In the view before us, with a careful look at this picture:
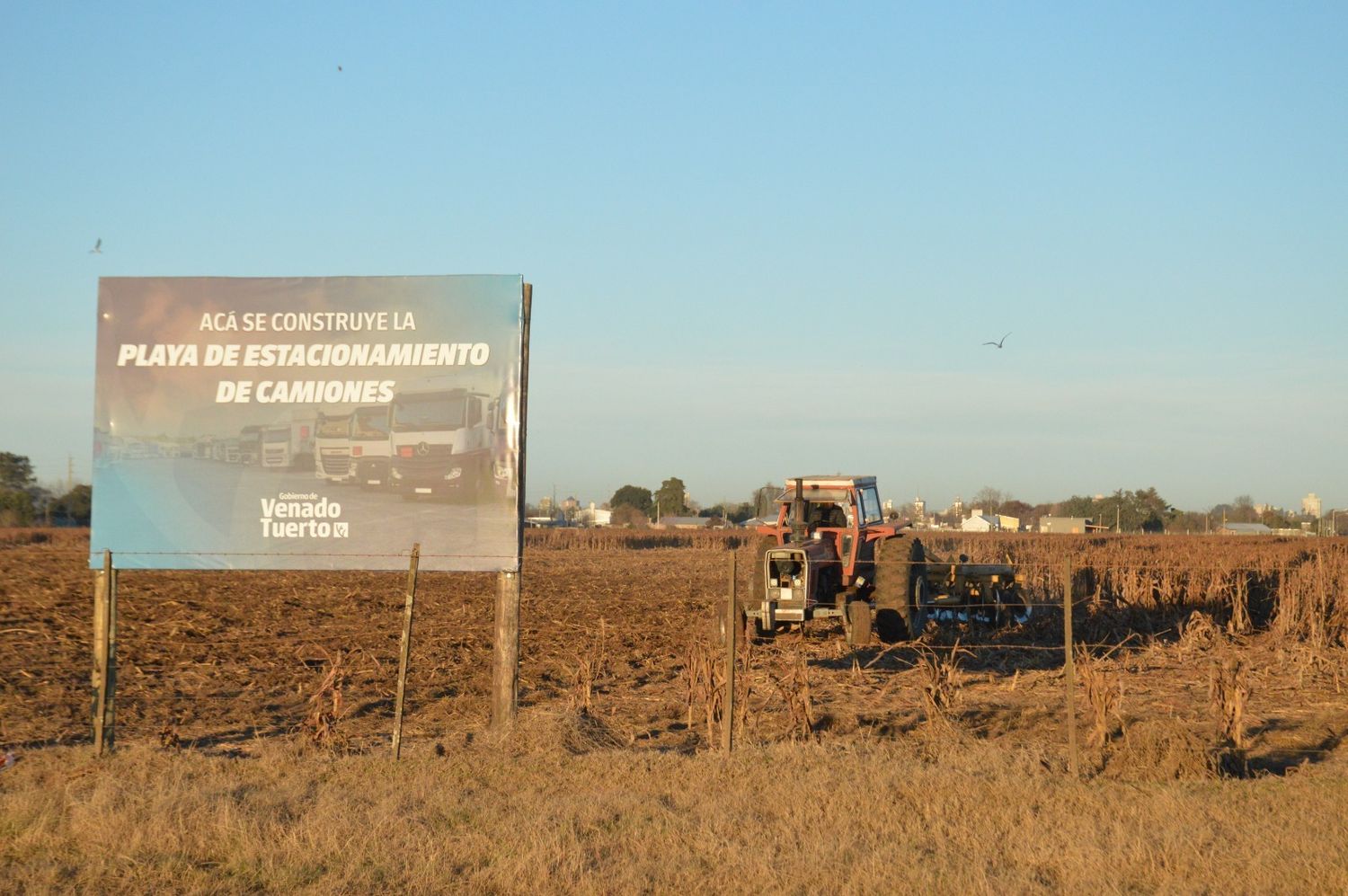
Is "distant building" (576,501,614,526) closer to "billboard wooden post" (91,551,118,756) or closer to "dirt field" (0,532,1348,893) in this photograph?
"dirt field" (0,532,1348,893)

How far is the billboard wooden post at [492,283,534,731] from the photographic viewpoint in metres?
8.82

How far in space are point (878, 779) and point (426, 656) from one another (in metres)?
7.38

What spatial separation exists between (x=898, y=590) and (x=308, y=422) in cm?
772

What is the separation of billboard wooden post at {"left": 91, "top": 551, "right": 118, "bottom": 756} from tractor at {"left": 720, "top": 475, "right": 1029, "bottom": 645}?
268 inches

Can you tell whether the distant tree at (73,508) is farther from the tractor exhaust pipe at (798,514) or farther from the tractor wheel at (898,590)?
the tractor wheel at (898,590)

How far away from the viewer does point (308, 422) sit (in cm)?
898

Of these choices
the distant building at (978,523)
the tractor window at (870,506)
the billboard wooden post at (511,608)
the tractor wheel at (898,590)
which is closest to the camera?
the billboard wooden post at (511,608)

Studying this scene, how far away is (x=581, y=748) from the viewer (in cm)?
888

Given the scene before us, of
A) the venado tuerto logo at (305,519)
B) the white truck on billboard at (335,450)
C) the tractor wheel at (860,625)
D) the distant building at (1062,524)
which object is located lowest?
the tractor wheel at (860,625)

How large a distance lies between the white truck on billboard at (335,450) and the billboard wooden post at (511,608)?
129cm

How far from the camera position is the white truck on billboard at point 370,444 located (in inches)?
349

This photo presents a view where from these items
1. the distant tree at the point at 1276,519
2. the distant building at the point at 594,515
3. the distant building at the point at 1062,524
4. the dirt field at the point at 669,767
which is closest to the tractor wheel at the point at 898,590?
the dirt field at the point at 669,767

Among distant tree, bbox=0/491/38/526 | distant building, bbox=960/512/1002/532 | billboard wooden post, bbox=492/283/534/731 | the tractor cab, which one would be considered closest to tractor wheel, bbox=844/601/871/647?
the tractor cab

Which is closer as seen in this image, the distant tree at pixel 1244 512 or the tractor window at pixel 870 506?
the tractor window at pixel 870 506
